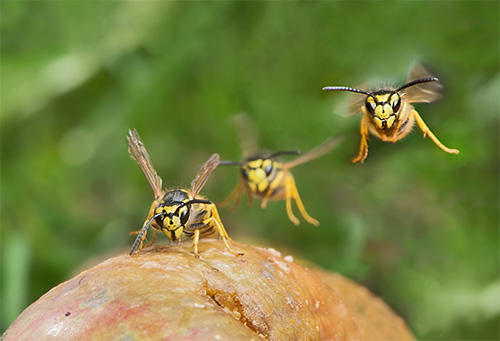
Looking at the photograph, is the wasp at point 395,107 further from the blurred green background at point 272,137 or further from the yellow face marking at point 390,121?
the blurred green background at point 272,137

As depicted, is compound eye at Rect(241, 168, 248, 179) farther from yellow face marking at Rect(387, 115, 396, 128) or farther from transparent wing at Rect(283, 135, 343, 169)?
yellow face marking at Rect(387, 115, 396, 128)

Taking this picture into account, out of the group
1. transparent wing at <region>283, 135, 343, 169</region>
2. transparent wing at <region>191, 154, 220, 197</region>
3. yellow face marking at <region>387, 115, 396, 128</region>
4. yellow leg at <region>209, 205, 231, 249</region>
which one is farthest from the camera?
transparent wing at <region>283, 135, 343, 169</region>

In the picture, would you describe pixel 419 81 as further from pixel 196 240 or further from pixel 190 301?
pixel 190 301

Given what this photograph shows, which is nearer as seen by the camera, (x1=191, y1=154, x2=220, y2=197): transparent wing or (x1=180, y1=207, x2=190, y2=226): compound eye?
(x1=180, y1=207, x2=190, y2=226): compound eye

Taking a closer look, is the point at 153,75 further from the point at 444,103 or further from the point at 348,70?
the point at 444,103

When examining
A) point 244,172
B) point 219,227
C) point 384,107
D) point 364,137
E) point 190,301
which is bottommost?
point 190,301

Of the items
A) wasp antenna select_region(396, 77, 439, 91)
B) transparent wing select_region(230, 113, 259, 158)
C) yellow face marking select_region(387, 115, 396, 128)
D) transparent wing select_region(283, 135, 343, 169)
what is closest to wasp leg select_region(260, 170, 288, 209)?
transparent wing select_region(283, 135, 343, 169)

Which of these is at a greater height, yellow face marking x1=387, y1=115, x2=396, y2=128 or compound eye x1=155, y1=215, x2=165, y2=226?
yellow face marking x1=387, y1=115, x2=396, y2=128

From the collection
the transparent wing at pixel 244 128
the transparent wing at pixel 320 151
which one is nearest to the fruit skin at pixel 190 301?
the transparent wing at pixel 320 151

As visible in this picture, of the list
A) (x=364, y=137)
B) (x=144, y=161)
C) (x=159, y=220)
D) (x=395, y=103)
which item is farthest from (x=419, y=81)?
(x=144, y=161)
